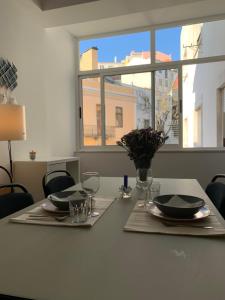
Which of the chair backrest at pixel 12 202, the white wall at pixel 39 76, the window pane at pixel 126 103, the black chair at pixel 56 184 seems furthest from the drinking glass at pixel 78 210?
the window pane at pixel 126 103

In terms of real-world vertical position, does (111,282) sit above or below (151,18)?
below

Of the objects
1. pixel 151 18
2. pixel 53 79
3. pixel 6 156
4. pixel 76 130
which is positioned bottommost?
pixel 6 156

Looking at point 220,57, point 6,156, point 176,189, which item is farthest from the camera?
point 220,57

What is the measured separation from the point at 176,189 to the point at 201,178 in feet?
7.42

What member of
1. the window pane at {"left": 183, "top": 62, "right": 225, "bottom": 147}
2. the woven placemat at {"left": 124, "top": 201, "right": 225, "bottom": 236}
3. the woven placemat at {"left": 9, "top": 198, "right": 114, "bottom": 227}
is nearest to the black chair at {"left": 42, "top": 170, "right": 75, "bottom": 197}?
the woven placemat at {"left": 9, "top": 198, "right": 114, "bottom": 227}

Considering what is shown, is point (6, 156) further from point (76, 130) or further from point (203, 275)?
point (203, 275)

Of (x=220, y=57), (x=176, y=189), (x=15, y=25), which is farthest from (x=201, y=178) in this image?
(x=15, y=25)

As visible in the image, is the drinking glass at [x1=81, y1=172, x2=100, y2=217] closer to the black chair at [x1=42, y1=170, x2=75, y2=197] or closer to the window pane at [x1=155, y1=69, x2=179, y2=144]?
the black chair at [x1=42, y1=170, x2=75, y2=197]

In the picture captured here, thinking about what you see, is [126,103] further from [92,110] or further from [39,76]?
[39,76]

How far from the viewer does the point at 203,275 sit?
0.69 m

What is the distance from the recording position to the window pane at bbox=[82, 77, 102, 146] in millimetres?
4527

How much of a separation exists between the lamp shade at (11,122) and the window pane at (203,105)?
103 inches

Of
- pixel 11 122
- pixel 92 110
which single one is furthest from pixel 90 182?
pixel 92 110

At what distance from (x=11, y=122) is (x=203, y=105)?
3210 millimetres
